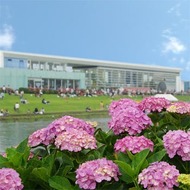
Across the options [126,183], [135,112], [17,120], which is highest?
[135,112]

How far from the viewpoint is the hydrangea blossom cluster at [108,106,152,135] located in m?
2.34

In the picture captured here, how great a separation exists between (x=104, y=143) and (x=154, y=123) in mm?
476

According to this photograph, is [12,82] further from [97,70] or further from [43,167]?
[43,167]

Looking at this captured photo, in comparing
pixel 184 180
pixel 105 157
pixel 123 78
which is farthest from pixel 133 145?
pixel 123 78

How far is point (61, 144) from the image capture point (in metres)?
2.11

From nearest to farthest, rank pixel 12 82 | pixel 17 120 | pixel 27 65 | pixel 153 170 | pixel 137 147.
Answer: pixel 153 170 < pixel 137 147 < pixel 17 120 < pixel 12 82 < pixel 27 65

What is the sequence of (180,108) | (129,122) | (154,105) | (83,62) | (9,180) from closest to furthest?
(9,180)
(129,122)
(180,108)
(154,105)
(83,62)

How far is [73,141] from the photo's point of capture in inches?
82.1

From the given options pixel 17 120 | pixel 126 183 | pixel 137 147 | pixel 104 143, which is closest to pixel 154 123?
pixel 104 143

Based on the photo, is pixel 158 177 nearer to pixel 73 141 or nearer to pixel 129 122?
pixel 73 141

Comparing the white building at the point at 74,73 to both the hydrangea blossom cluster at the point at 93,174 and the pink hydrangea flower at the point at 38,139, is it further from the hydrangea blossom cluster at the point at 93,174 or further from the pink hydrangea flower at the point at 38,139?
the hydrangea blossom cluster at the point at 93,174

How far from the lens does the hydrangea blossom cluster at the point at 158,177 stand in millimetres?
1774

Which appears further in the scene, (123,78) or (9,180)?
(123,78)

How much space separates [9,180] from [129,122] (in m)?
0.78
